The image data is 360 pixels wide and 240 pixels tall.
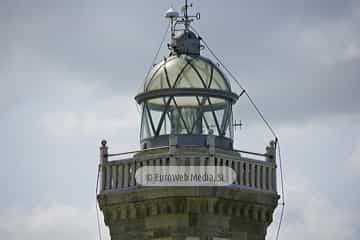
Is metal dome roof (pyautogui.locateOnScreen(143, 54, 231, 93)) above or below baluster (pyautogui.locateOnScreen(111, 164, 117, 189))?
above

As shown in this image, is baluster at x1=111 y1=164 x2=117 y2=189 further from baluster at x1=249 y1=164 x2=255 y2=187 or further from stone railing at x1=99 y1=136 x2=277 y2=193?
baluster at x1=249 y1=164 x2=255 y2=187

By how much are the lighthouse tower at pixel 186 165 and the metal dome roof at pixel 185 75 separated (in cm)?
3

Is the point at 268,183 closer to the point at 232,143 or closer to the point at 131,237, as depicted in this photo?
the point at 232,143

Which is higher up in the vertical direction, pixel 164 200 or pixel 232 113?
pixel 232 113

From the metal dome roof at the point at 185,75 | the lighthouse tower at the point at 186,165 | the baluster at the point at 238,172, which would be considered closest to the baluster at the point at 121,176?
the lighthouse tower at the point at 186,165

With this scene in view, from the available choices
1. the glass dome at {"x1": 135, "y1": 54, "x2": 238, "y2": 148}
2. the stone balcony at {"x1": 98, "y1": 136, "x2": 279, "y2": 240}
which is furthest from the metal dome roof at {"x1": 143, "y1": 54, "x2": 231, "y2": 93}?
the stone balcony at {"x1": 98, "y1": 136, "x2": 279, "y2": 240}

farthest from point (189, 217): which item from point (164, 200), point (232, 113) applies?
point (232, 113)

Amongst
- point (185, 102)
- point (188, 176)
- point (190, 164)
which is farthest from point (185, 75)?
point (188, 176)

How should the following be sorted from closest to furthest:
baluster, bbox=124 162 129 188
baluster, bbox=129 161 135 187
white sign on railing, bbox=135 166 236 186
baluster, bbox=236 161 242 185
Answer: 1. white sign on railing, bbox=135 166 236 186
2. baluster, bbox=236 161 242 185
3. baluster, bbox=129 161 135 187
4. baluster, bbox=124 162 129 188

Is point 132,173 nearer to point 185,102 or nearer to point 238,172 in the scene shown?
point 185,102

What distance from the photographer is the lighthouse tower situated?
35781mm

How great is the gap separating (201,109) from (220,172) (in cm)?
203

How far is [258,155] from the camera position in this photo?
121 feet

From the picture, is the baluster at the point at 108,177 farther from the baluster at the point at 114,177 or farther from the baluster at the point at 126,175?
the baluster at the point at 126,175
